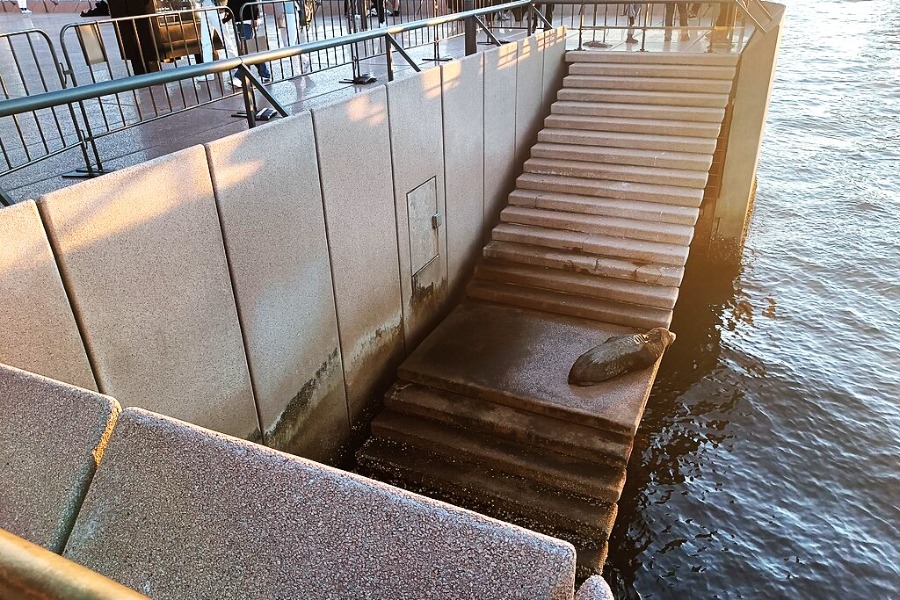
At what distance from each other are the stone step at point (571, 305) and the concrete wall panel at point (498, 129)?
1.19 m

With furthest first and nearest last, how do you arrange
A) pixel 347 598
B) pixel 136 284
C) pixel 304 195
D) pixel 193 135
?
pixel 193 135
pixel 304 195
pixel 136 284
pixel 347 598

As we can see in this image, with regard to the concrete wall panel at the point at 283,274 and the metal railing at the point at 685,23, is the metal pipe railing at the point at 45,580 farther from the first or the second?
the metal railing at the point at 685,23

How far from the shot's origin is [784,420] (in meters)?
8.62

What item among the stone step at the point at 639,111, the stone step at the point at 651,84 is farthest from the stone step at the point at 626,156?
the stone step at the point at 651,84

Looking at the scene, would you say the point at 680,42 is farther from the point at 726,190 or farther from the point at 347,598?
the point at 347,598

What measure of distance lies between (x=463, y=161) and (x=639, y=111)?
392 centimetres

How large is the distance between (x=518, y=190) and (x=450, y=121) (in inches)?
105

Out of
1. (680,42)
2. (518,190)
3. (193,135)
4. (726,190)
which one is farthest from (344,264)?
(680,42)

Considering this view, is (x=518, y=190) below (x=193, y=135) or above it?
below

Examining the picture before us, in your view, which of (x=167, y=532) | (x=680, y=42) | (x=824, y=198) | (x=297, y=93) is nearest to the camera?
(x=167, y=532)

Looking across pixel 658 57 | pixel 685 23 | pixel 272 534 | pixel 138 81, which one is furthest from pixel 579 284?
pixel 685 23

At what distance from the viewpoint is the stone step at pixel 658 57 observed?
36.7ft

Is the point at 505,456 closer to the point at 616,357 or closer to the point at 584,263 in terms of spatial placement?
the point at 616,357

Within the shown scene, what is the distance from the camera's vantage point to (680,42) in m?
13.5
